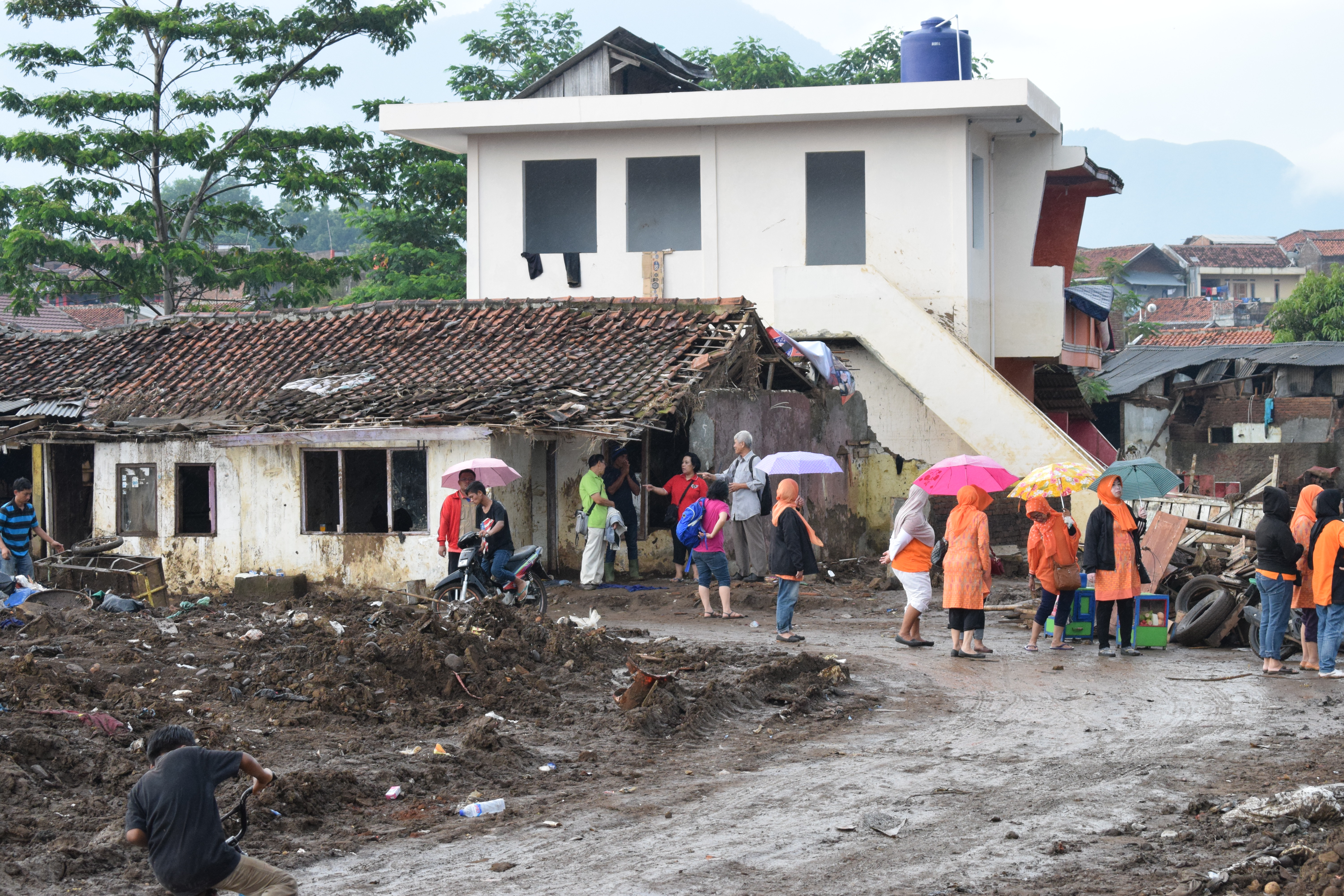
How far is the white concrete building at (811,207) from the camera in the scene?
81.0ft

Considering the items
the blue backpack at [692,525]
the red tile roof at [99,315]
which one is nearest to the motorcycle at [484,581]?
the blue backpack at [692,525]

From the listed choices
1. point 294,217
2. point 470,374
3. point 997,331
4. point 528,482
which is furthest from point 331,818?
point 294,217

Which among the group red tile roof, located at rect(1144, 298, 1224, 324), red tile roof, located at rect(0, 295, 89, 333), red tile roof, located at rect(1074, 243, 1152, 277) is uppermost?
red tile roof, located at rect(1074, 243, 1152, 277)

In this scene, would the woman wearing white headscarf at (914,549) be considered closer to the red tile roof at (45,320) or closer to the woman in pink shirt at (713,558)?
the woman in pink shirt at (713,558)

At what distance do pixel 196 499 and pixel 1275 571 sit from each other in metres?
14.3

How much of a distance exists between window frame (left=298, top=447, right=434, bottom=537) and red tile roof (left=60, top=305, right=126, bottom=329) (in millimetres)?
36684

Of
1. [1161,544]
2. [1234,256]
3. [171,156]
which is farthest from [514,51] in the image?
[1234,256]

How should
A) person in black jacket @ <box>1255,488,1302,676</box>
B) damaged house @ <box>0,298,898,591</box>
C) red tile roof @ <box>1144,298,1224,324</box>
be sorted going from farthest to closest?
red tile roof @ <box>1144,298,1224,324</box> → damaged house @ <box>0,298,898,591</box> → person in black jacket @ <box>1255,488,1302,676</box>

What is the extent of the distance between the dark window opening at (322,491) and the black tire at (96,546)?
7.46 feet

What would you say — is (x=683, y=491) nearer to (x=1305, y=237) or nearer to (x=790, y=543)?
(x=790, y=543)

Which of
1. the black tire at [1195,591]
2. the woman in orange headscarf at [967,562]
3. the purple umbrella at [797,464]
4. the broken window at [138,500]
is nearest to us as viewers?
the woman in orange headscarf at [967,562]

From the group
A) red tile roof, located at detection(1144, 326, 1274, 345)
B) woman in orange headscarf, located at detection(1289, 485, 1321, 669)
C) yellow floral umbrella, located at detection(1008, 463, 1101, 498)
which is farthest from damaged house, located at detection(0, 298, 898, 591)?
red tile roof, located at detection(1144, 326, 1274, 345)

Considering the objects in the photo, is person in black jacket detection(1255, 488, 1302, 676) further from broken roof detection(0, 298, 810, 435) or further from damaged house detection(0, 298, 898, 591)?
broken roof detection(0, 298, 810, 435)

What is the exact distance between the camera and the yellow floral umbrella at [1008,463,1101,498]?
40.7 ft
